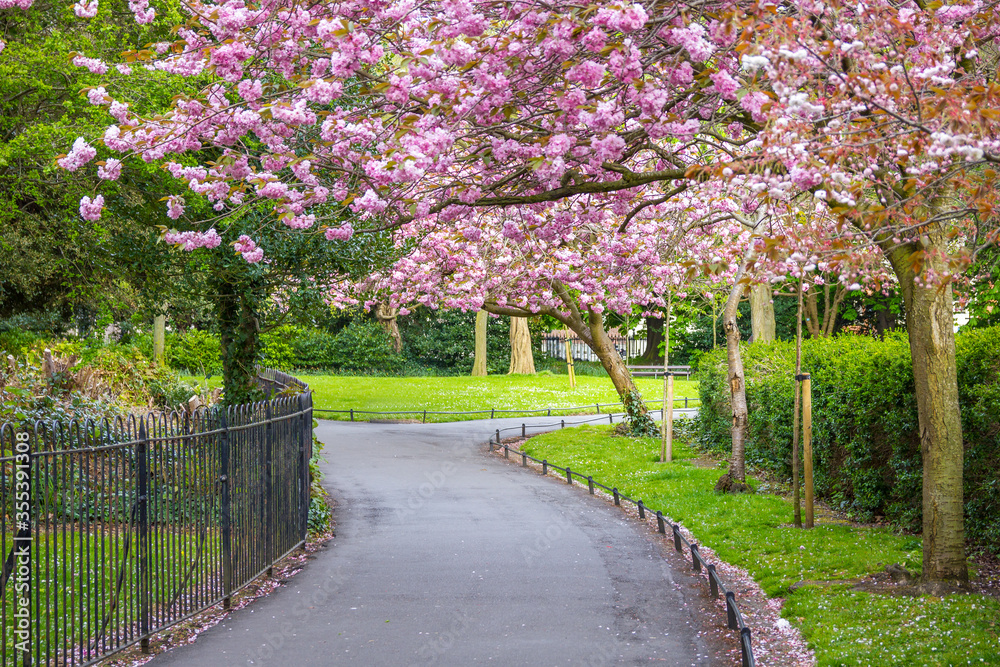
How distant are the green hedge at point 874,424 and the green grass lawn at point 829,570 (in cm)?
65

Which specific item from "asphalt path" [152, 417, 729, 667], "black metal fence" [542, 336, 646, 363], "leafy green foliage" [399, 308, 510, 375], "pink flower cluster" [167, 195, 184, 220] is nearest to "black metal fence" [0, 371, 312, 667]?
"asphalt path" [152, 417, 729, 667]

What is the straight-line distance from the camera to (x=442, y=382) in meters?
37.5

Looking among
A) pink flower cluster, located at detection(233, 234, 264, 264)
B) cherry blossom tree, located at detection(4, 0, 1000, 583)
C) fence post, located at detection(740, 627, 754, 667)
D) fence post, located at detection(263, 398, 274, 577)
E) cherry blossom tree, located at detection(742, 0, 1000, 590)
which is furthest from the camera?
fence post, located at detection(263, 398, 274, 577)

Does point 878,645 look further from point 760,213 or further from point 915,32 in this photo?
point 760,213

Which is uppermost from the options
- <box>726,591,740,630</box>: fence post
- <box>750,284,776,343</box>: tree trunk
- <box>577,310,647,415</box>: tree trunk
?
<box>750,284,776,343</box>: tree trunk

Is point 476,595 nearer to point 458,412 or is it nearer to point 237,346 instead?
point 237,346

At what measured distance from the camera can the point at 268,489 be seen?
8938 millimetres

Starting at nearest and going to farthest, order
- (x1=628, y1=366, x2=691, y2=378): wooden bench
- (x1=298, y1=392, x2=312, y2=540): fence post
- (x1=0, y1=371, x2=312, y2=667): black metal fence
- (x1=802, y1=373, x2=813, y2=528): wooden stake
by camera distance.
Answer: (x1=0, y1=371, x2=312, y2=667): black metal fence < (x1=802, y1=373, x2=813, y2=528): wooden stake < (x1=298, y1=392, x2=312, y2=540): fence post < (x1=628, y1=366, x2=691, y2=378): wooden bench

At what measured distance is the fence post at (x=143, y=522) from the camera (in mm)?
6404

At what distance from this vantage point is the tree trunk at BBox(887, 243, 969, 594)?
736 cm

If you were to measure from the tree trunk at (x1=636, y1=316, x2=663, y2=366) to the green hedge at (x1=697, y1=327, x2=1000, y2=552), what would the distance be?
106 ft

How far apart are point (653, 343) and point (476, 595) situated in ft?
135

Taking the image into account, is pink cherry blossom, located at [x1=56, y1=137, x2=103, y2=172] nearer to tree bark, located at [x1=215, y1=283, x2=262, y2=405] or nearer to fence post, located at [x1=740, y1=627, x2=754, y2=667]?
tree bark, located at [x1=215, y1=283, x2=262, y2=405]

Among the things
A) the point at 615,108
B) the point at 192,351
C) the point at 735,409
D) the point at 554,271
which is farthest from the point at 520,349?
the point at 615,108
